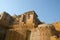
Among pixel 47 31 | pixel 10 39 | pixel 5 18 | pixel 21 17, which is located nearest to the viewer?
pixel 47 31

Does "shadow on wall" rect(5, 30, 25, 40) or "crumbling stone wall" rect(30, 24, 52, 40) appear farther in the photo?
"shadow on wall" rect(5, 30, 25, 40)

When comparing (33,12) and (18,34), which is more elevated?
(33,12)

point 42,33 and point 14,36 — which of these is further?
point 14,36

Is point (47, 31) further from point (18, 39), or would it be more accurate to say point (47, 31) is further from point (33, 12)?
point (33, 12)

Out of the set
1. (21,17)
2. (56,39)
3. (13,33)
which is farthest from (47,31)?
(21,17)

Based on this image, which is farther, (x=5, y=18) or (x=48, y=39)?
(x=5, y=18)

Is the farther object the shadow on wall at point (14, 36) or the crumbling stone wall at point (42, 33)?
the shadow on wall at point (14, 36)

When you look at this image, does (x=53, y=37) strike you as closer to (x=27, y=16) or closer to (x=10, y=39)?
(x=10, y=39)

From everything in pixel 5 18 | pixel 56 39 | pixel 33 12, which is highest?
pixel 33 12

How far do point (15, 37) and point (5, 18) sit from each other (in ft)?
50.0

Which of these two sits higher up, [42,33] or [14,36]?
[42,33]

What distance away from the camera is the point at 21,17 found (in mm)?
35969

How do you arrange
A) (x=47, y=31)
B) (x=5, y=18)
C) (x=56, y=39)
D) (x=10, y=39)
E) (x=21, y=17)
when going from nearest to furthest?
(x=56, y=39) → (x=47, y=31) → (x=10, y=39) → (x=5, y=18) → (x=21, y=17)

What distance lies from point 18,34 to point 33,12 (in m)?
16.0
